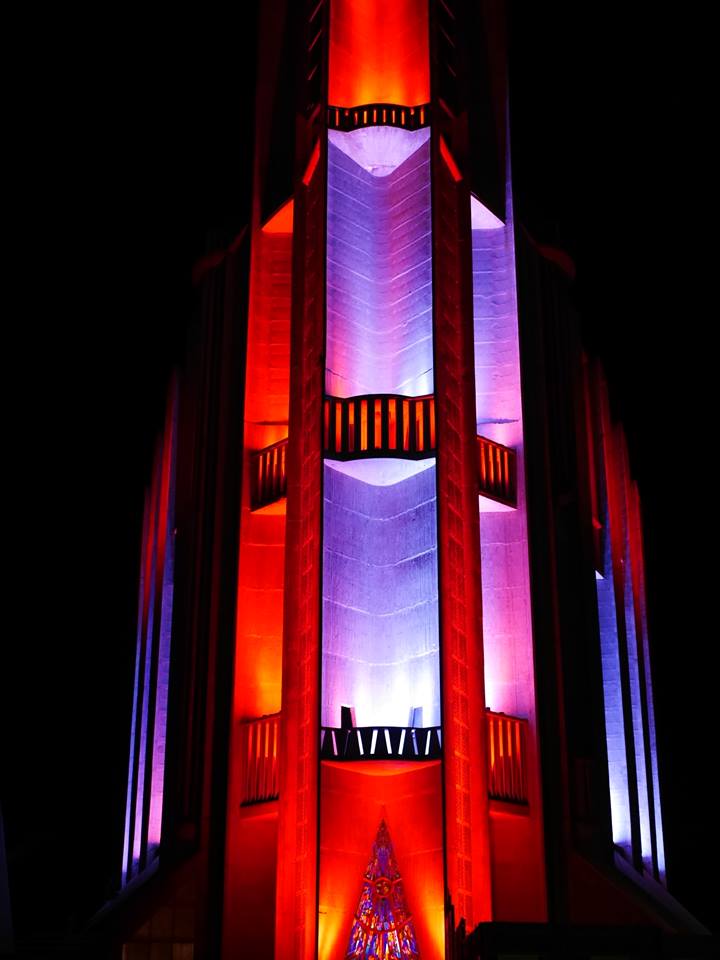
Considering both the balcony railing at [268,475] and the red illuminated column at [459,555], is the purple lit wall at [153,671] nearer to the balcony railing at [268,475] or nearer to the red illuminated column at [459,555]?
the balcony railing at [268,475]

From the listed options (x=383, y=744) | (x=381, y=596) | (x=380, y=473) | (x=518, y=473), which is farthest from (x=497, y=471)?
(x=383, y=744)

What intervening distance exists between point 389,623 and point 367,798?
2801mm

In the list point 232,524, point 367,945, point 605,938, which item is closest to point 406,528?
point 232,524

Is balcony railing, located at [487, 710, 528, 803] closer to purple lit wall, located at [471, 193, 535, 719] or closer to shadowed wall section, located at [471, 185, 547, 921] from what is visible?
shadowed wall section, located at [471, 185, 547, 921]

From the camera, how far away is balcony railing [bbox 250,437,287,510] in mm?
20297

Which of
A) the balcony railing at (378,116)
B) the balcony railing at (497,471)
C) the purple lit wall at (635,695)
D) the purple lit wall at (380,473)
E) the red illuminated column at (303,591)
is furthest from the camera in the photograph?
the purple lit wall at (635,695)

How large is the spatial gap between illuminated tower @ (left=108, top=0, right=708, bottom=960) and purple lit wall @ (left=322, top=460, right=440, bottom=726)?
0.05 metres

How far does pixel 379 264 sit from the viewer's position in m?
21.5

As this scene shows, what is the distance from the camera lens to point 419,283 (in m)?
20.7

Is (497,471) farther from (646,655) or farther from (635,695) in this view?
(646,655)

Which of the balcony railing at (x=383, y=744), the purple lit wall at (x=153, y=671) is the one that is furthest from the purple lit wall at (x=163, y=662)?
the balcony railing at (x=383, y=744)

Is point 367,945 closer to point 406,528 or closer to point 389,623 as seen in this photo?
point 389,623

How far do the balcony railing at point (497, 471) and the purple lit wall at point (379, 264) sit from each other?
4.61ft

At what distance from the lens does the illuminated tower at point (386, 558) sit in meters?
17.4
